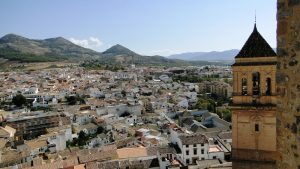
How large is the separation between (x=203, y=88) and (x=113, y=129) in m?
42.4

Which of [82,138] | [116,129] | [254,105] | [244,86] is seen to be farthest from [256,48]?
[82,138]

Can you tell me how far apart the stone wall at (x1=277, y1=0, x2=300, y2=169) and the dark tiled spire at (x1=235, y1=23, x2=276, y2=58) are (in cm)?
929

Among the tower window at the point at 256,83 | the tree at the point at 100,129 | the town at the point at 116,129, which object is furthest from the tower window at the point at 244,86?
the tree at the point at 100,129

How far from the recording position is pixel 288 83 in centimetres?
366

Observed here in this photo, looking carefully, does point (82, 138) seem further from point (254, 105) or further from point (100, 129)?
point (254, 105)

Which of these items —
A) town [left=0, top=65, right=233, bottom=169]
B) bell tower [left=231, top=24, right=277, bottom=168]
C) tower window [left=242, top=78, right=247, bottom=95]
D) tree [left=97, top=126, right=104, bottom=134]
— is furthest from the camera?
tree [left=97, top=126, right=104, bottom=134]

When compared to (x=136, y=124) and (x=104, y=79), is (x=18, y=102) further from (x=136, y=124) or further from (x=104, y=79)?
(x=104, y=79)

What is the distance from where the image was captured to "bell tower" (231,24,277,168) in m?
12.3

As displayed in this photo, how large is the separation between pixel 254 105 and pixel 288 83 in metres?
9.02

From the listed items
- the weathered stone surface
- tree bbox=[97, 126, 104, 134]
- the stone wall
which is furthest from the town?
the weathered stone surface

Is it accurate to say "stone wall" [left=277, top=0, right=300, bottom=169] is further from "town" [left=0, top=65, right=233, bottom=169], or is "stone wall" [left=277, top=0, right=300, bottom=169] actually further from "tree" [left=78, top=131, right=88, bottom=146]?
"tree" [left=78, top=131, right=88, bottom=146]

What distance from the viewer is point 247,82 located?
42.1 ft

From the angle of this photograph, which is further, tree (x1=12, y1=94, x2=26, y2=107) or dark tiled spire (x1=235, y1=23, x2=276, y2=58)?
tree (x1=12, y1=94, x2=26, y2=107)

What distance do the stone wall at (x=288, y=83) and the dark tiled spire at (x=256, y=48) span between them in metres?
9.29
